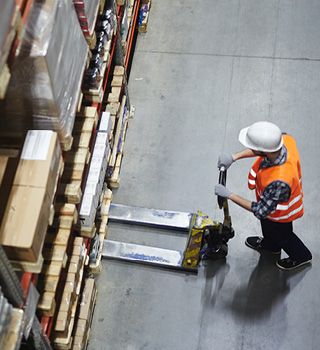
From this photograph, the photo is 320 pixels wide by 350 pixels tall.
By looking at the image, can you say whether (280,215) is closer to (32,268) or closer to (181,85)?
(32,268)

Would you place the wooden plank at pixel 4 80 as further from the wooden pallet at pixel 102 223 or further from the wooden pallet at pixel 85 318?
the wooden pallet at pixel 102 223

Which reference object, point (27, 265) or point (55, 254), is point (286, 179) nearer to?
point (55, 254)

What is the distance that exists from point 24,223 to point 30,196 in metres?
0.21

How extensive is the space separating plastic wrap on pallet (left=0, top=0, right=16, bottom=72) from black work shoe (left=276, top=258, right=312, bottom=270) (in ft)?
13.8

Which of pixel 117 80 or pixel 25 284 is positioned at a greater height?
pixel 117 80

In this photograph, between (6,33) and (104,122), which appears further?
(104,122)

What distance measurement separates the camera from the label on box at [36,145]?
12.9 ft

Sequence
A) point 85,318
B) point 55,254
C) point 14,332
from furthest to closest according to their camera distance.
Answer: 1. point 85,318
2. point 55,254
3. point 14,332

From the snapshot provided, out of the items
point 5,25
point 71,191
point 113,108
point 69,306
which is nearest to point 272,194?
point 71,191

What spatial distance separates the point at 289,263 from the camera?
6.13 m

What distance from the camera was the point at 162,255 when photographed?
6297 millimetres

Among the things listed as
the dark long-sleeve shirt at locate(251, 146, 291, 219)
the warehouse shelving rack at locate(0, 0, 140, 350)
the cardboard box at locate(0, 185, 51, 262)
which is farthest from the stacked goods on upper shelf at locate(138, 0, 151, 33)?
the cardboard box at locate(0, 185, 51, 262)

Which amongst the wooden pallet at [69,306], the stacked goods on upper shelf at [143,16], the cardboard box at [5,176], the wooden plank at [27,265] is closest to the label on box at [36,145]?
the cardboard box at [5,176]

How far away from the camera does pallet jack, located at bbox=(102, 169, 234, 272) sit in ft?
19.0
